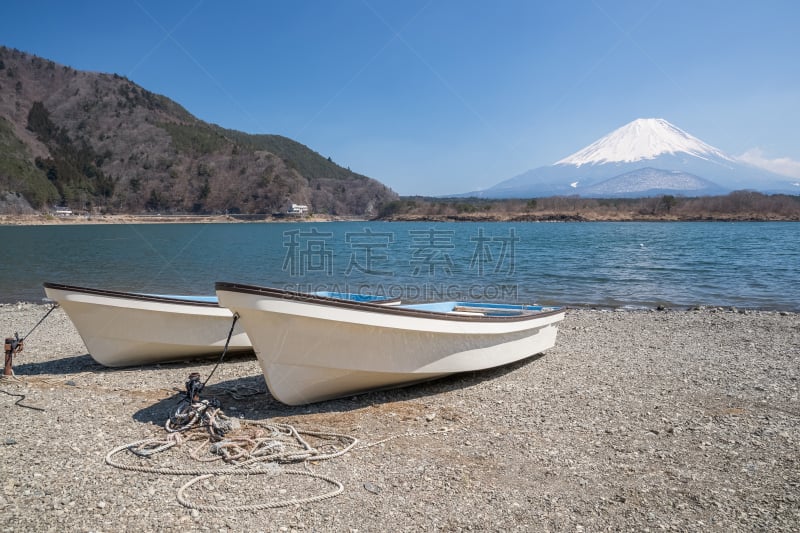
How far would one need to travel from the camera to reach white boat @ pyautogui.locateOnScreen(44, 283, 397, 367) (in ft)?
28.2

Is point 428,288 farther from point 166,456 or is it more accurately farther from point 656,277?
point 166,456

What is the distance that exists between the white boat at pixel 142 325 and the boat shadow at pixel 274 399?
4.29ft

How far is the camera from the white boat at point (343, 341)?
616cm

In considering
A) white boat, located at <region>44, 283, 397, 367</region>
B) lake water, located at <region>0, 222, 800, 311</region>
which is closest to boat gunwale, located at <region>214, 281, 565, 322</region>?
white boat, located at <region>44, 283, 397, 367</region>

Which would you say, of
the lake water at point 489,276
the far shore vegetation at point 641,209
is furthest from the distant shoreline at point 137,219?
the lake water at point 489,276

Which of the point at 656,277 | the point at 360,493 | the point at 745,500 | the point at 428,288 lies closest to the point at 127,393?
the point at 360,493

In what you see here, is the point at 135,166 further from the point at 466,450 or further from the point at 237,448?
the point at 466,450

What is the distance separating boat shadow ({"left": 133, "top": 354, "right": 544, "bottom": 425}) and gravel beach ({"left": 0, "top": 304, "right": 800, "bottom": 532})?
0.13ft

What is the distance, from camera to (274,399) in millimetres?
7246

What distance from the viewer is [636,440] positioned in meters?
5.94

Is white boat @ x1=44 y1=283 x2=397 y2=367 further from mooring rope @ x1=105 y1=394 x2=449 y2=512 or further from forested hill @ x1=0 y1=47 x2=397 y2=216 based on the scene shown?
forested hill @ x1=0 y1=47 x2=397 y2=216

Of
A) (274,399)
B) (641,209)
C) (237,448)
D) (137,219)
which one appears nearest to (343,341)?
(274,399)

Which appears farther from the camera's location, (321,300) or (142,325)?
(142,325)

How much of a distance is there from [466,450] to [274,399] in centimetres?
300
